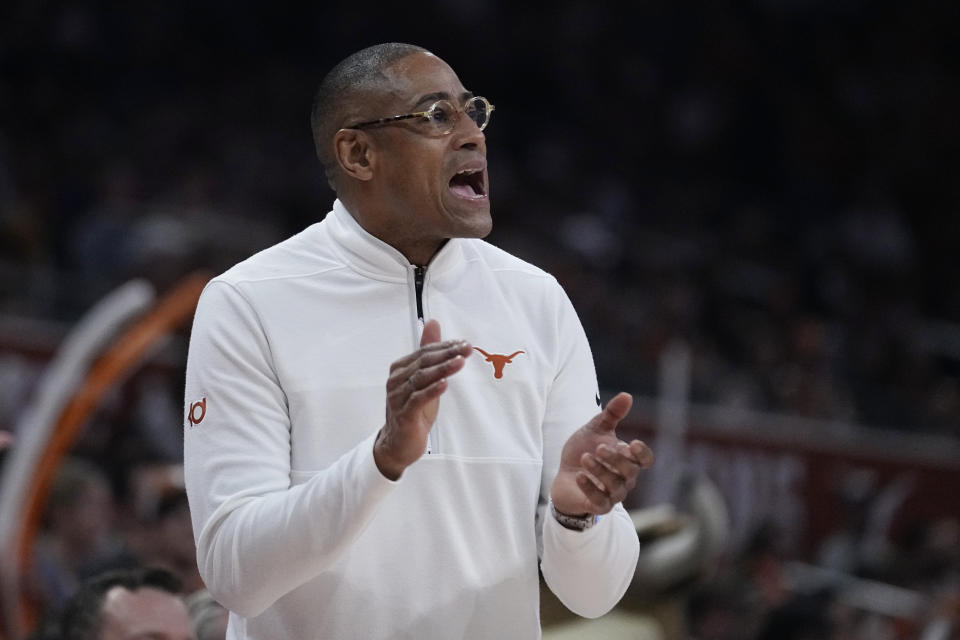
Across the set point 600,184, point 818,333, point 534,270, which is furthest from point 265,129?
point 534,270

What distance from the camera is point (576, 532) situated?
2447 millimetres

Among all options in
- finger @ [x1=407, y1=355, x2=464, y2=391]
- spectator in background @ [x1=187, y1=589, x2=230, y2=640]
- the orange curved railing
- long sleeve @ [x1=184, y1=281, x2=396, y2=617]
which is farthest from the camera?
the orange curved railing

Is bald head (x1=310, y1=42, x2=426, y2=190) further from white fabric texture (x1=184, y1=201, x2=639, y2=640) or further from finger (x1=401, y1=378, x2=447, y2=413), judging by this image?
finger (x1=401, y1=378, x2=447, y2=413)

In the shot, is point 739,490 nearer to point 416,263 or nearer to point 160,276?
point 160,276

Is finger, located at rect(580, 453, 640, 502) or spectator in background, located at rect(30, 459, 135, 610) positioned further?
spectator in background, located at rect(30, 459, 135, 610)

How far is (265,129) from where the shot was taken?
11.5m

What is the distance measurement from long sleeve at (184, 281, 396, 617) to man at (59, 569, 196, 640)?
1.05 metres

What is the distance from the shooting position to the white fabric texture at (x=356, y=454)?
2.41 m

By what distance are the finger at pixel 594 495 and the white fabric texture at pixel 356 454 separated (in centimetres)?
9

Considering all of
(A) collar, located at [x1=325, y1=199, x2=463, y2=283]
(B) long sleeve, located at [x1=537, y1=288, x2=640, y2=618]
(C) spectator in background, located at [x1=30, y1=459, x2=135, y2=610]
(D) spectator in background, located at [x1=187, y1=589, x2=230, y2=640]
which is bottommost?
(C) spectator in background, located at [x1=30, y1=459, x2=135, y2=610]

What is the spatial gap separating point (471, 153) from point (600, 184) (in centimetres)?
1025

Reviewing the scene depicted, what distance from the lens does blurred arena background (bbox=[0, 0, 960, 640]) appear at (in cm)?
739

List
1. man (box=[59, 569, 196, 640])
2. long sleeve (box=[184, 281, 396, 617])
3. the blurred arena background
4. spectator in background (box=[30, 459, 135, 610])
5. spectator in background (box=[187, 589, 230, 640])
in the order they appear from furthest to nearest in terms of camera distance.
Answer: the blurred arena background
spectator in background (box=[30, 459, 135, 610])
spectator in background (box=[187, 589, 230, 640])
man (box=[59, 569, 196, 640])
long sleeve (box=[184, 281, 396, 617])

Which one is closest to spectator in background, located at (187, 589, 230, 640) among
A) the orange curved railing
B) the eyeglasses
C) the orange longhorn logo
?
the orange curved railing
